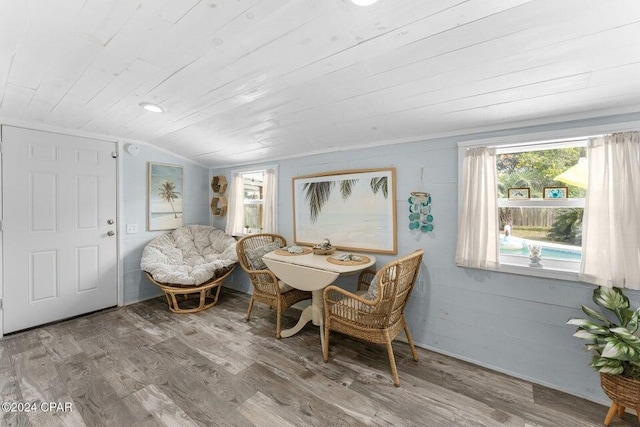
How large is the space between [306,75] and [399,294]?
162 centimetres

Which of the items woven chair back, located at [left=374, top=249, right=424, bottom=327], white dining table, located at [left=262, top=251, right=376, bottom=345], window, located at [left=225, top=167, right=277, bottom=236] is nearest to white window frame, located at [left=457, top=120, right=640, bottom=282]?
woven chair back, located at [left=374, top=249, right=424, bottom=327]

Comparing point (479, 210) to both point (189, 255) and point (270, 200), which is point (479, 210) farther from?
point (189, 255)

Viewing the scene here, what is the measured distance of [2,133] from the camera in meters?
2.47

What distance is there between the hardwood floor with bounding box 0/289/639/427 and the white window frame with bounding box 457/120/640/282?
792 millimetres

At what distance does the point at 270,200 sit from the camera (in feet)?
11.3

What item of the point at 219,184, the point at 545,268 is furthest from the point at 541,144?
the point at 219,184

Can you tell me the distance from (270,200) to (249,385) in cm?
210

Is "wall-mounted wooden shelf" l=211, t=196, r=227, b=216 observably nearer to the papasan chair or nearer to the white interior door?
the papasan chair

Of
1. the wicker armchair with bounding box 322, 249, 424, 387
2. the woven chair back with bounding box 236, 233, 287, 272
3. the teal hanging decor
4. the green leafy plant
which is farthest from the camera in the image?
the woven chair back with bounding box 236, 233, 287, 272

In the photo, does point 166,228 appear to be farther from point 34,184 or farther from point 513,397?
point 513,397

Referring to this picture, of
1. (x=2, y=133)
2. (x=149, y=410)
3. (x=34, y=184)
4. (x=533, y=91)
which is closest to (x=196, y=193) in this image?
(x=34, y=184)

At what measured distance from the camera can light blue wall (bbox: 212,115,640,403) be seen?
1798mm

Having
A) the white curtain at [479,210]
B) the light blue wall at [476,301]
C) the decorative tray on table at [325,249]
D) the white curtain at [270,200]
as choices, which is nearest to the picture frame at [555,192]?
the white curtain at [479,210]

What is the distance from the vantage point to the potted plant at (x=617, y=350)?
1352 millimetres
